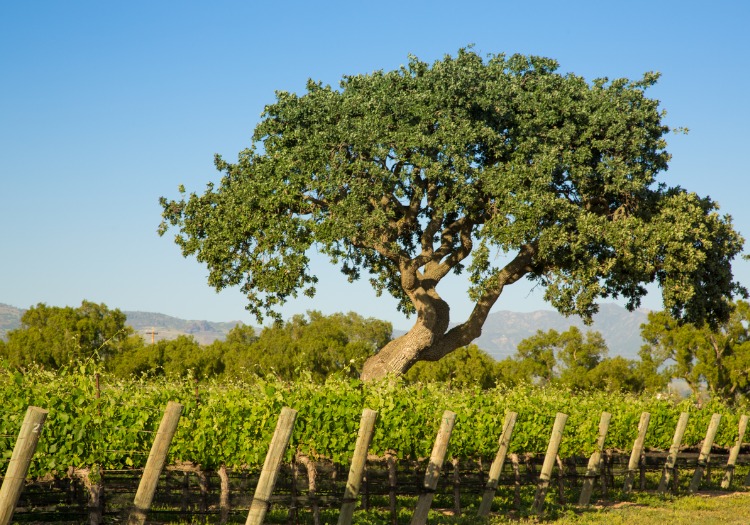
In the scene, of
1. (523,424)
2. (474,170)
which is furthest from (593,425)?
(474,170)

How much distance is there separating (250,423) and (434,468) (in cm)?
311

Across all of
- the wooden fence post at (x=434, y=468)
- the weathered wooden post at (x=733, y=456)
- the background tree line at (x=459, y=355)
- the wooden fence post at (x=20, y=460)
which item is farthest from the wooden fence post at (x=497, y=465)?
the background tree line at (x=459, y=355)

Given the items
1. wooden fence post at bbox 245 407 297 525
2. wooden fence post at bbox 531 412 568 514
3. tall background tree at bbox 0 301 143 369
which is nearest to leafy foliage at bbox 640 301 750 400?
tall background tree at bbox 0 301 143 369

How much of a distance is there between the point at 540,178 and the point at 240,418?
48.1 feet

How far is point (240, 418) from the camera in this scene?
1409cm

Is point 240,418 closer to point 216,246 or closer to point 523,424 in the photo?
point 523,424

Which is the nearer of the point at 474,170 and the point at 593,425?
the point at 593,425

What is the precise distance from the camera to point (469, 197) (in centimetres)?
2600

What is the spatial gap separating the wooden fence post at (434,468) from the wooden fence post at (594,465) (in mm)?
6945

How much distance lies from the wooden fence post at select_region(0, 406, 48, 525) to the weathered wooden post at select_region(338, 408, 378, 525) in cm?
487

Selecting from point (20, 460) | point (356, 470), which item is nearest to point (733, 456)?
point (356, 470)

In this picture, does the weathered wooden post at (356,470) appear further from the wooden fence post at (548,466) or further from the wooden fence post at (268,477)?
the wooden fence post at (548,466)

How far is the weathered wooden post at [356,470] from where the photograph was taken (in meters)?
12.4

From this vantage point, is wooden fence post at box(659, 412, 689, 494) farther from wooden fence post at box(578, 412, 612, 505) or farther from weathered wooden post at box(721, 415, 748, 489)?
wooden fence post at box(578, 412, 612, 505)
